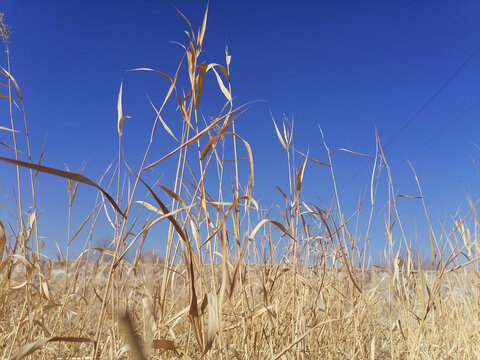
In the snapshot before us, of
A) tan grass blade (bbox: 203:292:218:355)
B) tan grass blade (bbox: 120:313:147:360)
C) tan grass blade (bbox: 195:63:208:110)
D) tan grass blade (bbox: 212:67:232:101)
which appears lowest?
tan grass blade (bbox: 120:313:147:360)

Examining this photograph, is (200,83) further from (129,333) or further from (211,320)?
(129,333)

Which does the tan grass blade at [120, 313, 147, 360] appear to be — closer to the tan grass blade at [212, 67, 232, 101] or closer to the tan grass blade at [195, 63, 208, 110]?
the tan grass blade at [195, 63, 208, 110]

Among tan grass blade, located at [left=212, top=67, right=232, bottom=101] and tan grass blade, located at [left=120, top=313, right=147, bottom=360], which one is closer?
tan grass blade, located at [left=120, top=313, right=147, bottom=360]

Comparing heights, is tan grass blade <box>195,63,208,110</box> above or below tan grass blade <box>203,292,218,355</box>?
above

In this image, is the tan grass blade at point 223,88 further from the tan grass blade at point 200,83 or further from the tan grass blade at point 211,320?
the tan grass blade at point 211,320

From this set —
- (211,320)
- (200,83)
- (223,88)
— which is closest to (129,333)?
(211,320)

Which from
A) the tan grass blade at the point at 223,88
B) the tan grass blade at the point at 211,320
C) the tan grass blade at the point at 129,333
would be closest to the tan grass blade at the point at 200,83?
the tan grass blade at the point at 223,88

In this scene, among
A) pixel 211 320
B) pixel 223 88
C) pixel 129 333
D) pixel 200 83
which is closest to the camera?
pixel 129 333

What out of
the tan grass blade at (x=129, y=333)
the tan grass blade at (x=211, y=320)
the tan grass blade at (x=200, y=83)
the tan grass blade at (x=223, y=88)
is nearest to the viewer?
the tan grass blade at (x=129, y=333)

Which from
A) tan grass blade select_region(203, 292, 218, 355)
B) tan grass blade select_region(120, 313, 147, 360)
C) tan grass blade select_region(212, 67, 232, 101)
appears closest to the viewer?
tan grass blade select_region(120, 313, 147, 360)

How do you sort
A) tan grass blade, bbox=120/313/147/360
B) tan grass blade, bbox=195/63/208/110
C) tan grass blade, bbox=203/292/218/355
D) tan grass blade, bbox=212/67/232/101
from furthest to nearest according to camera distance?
tan grass blade, bbox=212/67/232/101 → tan grass blade, bbox=195/63/208/110 → tan grass blade, bbox=203/292/218/355 → tan grass blade, bbox=120/313/147/360

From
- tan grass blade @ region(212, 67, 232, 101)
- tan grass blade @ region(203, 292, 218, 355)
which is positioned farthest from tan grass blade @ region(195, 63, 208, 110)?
tan grass blade @ region(203, 292, 218, 355)

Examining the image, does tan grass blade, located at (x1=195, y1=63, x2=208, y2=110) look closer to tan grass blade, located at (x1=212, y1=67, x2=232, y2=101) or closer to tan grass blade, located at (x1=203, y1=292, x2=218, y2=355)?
tan grass blade, located at (x1=212, y1=67, x2=232, y2=101)

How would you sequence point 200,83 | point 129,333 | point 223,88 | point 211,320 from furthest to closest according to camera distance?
1. point 223,88
2. point 200,83
3. point 211,320
4. point 129,333
